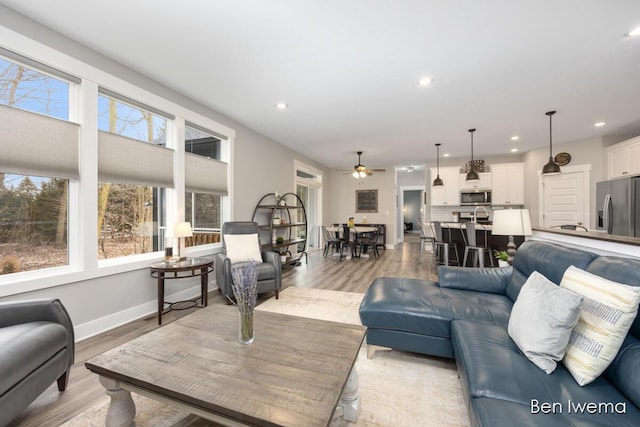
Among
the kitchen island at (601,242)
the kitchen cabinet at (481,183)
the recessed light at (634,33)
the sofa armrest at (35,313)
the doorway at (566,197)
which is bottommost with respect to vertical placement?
the sofa armrest at (35,313)

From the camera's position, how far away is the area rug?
153cm

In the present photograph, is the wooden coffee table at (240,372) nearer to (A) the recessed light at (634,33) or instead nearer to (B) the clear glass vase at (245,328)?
(B) the clear glass vase at (245,328)

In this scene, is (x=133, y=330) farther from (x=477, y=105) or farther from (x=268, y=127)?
(x=477, y=105)

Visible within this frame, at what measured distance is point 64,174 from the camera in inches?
93.4

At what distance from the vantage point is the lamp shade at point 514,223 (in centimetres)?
284

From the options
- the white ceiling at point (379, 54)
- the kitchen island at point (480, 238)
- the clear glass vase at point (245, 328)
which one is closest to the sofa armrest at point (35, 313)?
the clear glass vase at point (245, 328)

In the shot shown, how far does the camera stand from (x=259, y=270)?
11.6 ft

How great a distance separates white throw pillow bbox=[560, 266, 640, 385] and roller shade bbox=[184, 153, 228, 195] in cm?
398

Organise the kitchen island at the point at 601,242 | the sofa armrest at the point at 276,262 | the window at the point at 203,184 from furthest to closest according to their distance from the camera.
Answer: the window at the point at 203,184 → the sofa armrest at the point at 276,262 → the kitchen island at the point at 601,242

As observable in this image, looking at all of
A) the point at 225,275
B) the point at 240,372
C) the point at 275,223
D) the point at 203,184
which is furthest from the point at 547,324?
the point at 275,223

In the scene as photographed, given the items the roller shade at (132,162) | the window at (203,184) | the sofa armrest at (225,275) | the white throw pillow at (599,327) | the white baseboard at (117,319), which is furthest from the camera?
the window at (203,184)

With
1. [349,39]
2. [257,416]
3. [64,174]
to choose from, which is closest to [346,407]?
[257,416]

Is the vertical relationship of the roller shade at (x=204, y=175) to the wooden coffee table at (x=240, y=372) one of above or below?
above

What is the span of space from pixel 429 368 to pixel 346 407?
2.87 feet
